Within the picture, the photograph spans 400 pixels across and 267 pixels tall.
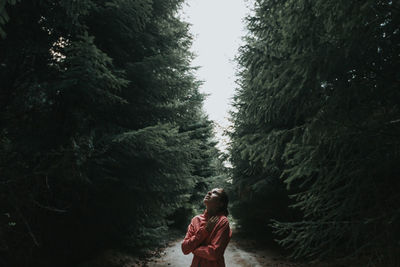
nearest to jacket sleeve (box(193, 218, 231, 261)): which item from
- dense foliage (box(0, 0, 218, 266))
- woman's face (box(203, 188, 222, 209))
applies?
woman's face (box(203, 188, 222, 209))

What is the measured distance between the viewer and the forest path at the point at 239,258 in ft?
26.6

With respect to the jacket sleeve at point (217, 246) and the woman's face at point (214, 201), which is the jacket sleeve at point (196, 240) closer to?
the jacket sleeve at point (217, 246)

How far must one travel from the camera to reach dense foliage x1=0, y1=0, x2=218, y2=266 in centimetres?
473

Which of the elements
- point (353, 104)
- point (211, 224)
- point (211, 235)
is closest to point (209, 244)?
point (211, 235)

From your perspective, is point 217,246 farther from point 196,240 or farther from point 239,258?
point 239,258

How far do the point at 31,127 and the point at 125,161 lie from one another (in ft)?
7.42

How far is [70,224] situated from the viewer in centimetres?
586

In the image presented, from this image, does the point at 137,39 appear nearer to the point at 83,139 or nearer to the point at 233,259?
the point at 83,139

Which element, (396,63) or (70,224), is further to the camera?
(70,224)

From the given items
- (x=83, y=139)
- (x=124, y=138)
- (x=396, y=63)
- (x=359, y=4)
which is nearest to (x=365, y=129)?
(x=396, y=63)

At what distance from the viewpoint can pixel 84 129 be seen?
231 inches

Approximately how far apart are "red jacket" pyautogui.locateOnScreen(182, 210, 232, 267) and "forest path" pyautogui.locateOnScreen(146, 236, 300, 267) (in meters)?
5.88

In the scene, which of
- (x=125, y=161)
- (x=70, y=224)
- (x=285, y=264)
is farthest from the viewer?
(x=285, y=264)

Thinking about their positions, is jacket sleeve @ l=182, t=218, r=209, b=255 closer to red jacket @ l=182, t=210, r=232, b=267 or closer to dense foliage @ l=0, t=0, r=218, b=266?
red jacket @ l=182, t=210, r=232, b=267
